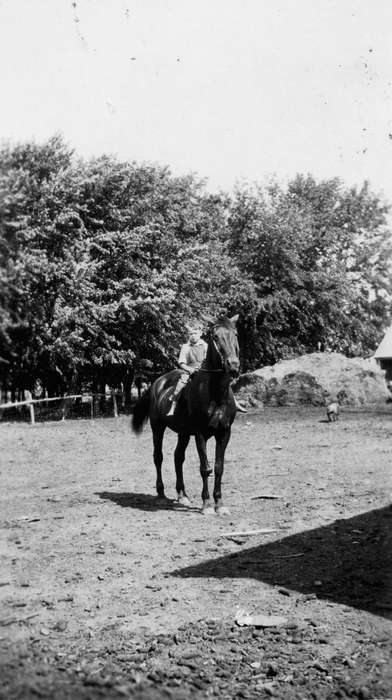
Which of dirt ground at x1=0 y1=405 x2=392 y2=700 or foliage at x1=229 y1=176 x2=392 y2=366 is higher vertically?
foliage at x1=229 y1=176 x2=392 y2=366

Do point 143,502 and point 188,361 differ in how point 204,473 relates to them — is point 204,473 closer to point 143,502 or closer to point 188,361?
point 143,502

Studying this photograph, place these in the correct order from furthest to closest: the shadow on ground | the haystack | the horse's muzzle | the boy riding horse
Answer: the haystack < the boy riding horse < the horse's muzzle < the shadow on ground

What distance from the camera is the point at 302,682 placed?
13.4 feet

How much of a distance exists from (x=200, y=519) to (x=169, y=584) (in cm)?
267

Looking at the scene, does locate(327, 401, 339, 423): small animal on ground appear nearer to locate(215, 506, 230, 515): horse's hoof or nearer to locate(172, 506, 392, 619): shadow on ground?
locate(215, 506, 230, 515): horse's hoof

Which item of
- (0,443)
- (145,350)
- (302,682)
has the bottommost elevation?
(302,682)

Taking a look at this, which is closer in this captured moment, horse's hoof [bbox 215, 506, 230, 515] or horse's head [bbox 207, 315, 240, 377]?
horse's head [bbox 207, 315, 240, 377]

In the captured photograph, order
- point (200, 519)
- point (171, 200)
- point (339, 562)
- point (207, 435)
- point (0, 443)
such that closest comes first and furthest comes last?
point (339, 562)
point (200, 519)
point (207, 435)
point (0, 443)
point (171, 200)

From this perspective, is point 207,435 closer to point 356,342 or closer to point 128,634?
point 128,634

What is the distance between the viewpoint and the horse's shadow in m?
9.22

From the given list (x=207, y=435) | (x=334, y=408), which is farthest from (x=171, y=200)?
(x=207, y=435)

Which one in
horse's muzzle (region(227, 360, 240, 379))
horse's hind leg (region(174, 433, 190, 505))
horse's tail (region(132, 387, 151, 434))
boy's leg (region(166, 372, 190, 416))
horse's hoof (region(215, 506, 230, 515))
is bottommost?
horse's hoof (region(215, 506, 230, 515))

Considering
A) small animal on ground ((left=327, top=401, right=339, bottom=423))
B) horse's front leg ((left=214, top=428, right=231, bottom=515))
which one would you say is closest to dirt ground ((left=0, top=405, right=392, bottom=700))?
horse's front leg ((left=214, top=428, right=231, bottom=515))

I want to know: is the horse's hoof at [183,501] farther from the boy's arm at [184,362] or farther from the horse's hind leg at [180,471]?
the boy's arm at [184,362]
